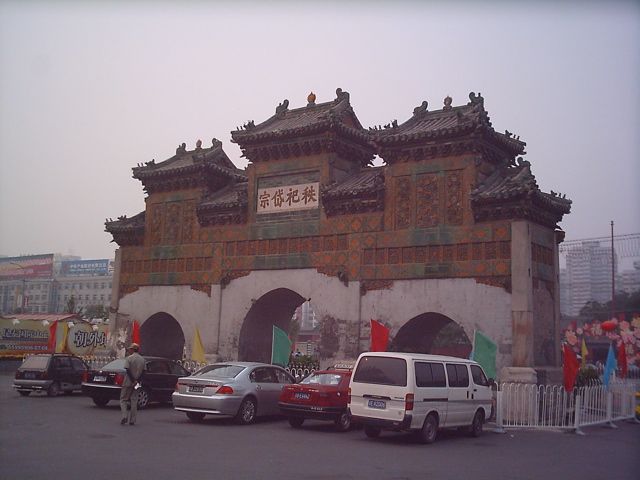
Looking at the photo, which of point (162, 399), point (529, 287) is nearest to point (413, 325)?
point (529, 287)

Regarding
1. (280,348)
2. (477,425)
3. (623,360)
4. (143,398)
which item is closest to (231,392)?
(143,398)

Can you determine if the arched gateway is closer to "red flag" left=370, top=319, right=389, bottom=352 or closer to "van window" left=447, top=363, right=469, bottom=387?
"red flag" left=370, top=319, right=389, bottom=352

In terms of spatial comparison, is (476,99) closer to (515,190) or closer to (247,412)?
(515,190)

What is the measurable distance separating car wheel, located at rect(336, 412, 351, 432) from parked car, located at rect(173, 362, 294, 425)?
2083 millimetres

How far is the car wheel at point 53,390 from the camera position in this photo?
20.5 meters

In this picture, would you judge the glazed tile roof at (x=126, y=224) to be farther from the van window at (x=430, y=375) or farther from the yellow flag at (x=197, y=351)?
the van window at (x=430, y=375)

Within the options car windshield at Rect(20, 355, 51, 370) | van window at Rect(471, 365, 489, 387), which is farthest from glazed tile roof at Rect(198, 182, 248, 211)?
van window at Rect(471, 365, 489, 387)

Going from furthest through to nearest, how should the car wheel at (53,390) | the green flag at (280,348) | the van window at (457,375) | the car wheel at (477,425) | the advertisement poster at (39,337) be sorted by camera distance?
the advertisement poster at (39,337), the green flag at (280,348), the car wheel at (53,390), the car wheel at (477,425), the van window at (457,375)

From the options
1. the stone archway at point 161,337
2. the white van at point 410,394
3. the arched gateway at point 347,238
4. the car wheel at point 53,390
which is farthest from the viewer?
the stone archway at point 161,337

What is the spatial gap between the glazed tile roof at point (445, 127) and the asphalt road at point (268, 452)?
907cm

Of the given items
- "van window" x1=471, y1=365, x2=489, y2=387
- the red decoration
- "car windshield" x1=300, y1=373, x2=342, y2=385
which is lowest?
"car windshield" x1=300, y1=373, x2=342, y2=385

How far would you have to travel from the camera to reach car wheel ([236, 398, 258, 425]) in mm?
15070

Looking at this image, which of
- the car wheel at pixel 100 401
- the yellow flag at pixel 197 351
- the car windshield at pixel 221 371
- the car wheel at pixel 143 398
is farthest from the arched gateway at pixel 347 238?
the car wheel at pixel 100 401

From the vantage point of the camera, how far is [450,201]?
20.6 meters
